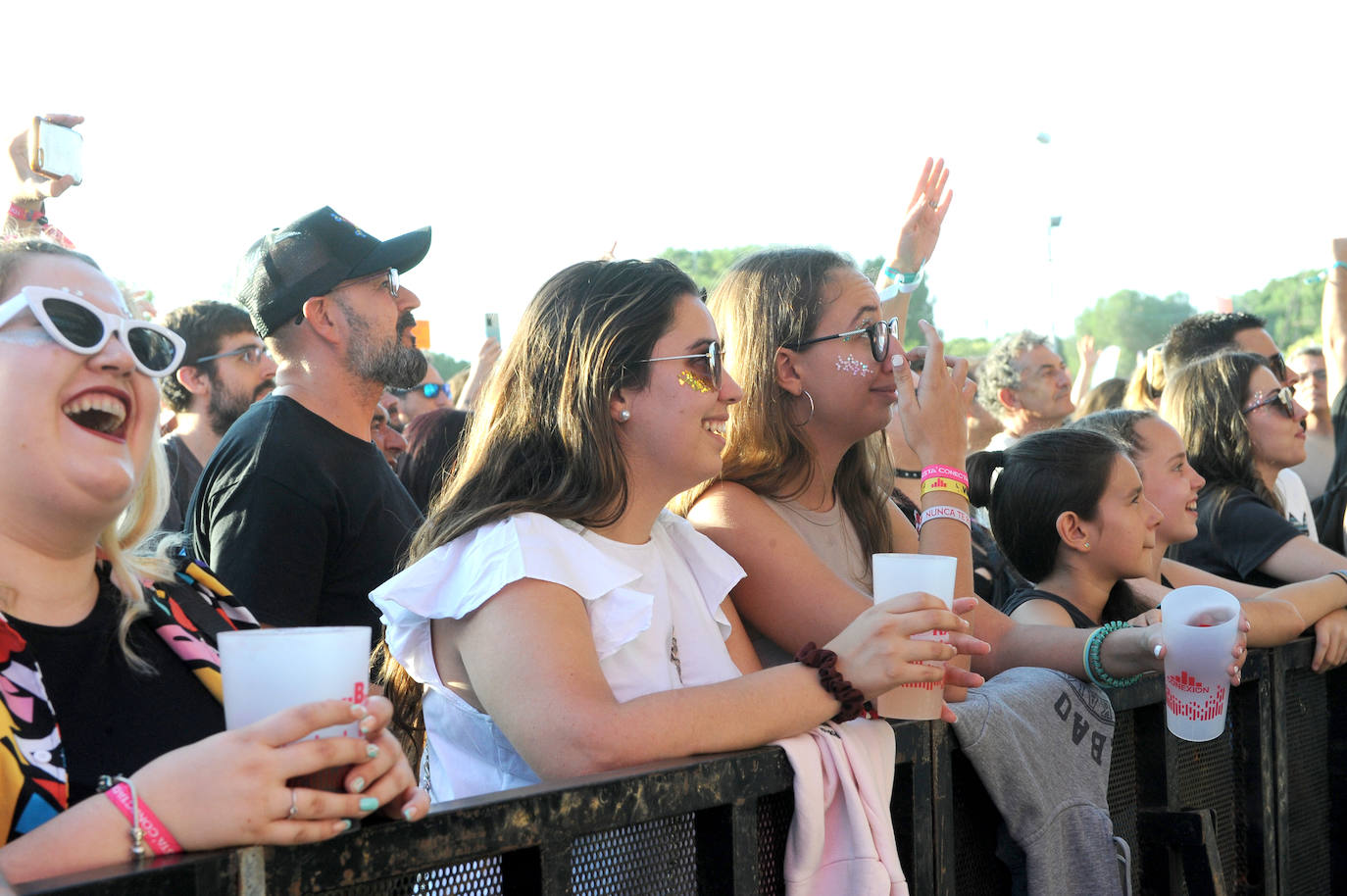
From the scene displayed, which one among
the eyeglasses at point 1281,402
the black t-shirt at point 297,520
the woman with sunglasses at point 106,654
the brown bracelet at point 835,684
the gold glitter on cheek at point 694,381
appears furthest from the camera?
the eyeglasses at point 1281,402

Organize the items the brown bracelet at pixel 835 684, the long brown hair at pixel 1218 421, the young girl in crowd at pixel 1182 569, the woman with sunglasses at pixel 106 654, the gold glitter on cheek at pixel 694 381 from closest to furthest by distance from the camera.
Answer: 1. the woman with sunglasses at pixel 106 654
2. the brown bracelet at pixel 835 684
3. the gold glitter on cheek at pixel 694 381
4. the young girl in crowd at pixel 1182 569
5. the long brown hair at pixel 1218 421

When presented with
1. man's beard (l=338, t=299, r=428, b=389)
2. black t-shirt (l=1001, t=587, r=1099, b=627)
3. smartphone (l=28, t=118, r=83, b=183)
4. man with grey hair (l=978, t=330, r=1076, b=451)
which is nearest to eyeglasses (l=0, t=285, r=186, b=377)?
man's beard (l=338, t=299, r=428, b=389)

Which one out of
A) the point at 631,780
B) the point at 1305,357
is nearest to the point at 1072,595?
the point at 631,780

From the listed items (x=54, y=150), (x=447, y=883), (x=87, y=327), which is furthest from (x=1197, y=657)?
(x=54, y=150)

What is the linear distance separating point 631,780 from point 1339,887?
3.38 m

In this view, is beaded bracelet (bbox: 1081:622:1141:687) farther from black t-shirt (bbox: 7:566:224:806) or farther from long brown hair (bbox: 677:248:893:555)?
black t-shirt (bbox: 7:566:224:806)

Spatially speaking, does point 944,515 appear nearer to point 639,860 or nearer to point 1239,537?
point 639,860

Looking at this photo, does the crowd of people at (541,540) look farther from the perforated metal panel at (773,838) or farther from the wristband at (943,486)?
the perforated metal panel at (773,838)

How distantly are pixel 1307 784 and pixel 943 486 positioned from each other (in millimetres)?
1780

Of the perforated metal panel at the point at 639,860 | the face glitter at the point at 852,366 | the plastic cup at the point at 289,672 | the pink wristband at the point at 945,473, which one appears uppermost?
the face glitter at the point at 852,366

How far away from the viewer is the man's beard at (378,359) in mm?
3957

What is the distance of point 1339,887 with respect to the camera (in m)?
4.11

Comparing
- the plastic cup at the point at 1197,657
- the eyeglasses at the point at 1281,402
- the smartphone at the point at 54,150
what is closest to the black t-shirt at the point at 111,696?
the plastic cup at the point at 1197,657

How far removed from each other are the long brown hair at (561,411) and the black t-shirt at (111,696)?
544mm
